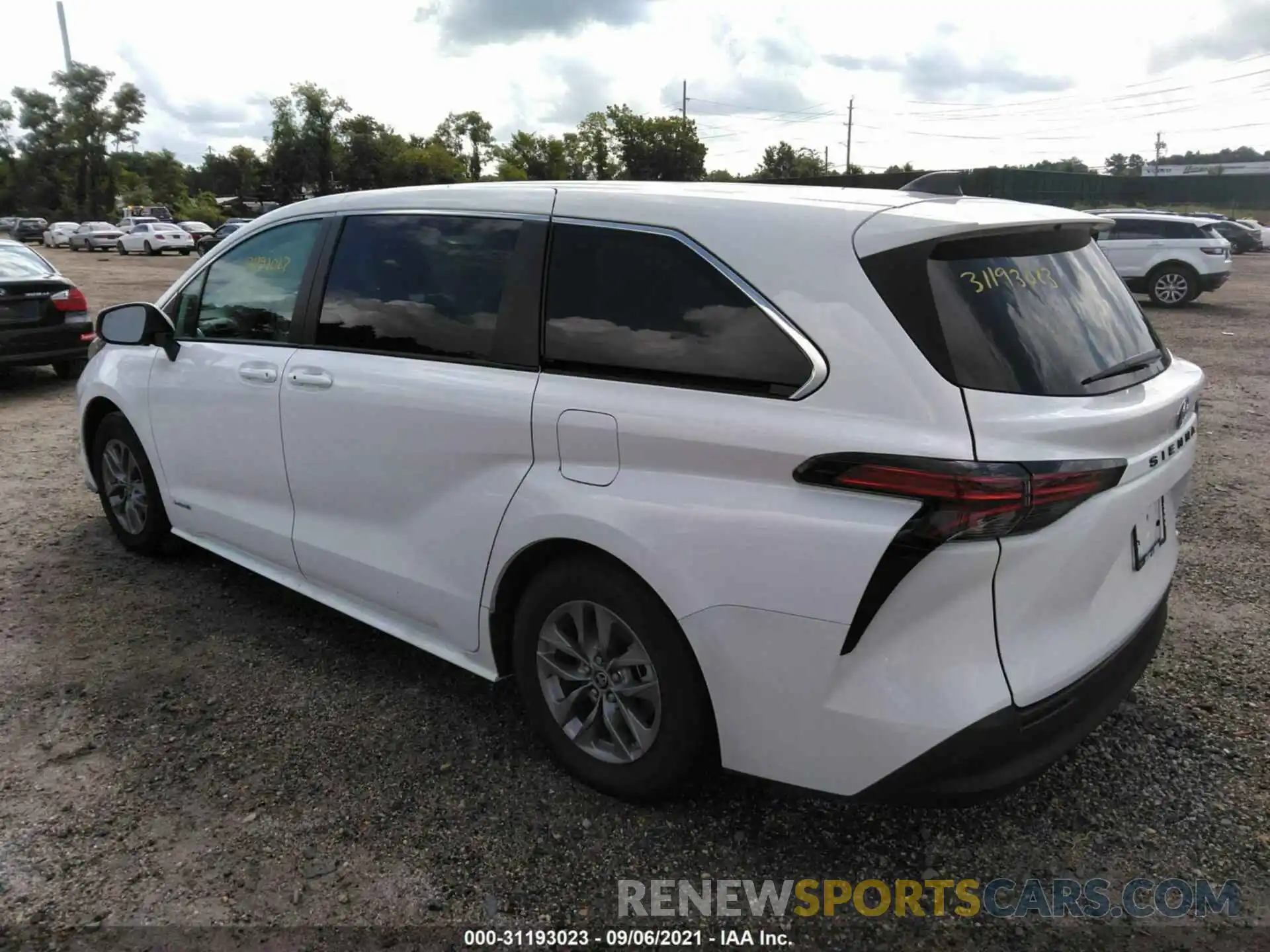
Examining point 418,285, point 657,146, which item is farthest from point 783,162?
point 418,285

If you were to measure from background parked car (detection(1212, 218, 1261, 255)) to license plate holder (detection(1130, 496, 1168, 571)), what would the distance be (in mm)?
31334

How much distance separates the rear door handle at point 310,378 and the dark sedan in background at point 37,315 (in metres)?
7.20

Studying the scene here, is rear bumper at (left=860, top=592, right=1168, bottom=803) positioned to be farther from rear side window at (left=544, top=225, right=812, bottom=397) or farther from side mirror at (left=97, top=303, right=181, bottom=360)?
side mirror at (left=97, top=303, right=181, bottom=360)

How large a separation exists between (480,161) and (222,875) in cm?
9254

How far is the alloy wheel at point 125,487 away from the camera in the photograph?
182 inches

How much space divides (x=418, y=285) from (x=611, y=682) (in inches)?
60.0

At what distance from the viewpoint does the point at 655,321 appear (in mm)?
2557

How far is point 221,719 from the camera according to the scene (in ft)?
10.8

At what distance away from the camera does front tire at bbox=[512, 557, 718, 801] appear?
248 cm

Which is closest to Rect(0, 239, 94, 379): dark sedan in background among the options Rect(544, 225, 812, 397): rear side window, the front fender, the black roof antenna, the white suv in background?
the front fender

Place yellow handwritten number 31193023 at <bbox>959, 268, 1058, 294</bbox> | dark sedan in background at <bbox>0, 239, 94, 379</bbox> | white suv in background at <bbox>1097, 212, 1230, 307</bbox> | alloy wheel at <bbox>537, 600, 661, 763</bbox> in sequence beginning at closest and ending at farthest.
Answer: yellow handwritten number 31193023 at <bbox>959, 268, 1058, 294</bbox>, alloy wheel at <bbox>537, 600, 661, 763</bbox>, dark sedan in background at <bbox>0, 239, 94, 379</bbox>, white suv in background at <bbox>1097, 212, 1230, 307</bbox>

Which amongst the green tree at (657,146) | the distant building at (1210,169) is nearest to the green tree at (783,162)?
the green tree at (657,146)

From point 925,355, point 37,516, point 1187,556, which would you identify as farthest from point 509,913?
point 37,516

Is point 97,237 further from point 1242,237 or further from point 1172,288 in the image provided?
point 1242,237
